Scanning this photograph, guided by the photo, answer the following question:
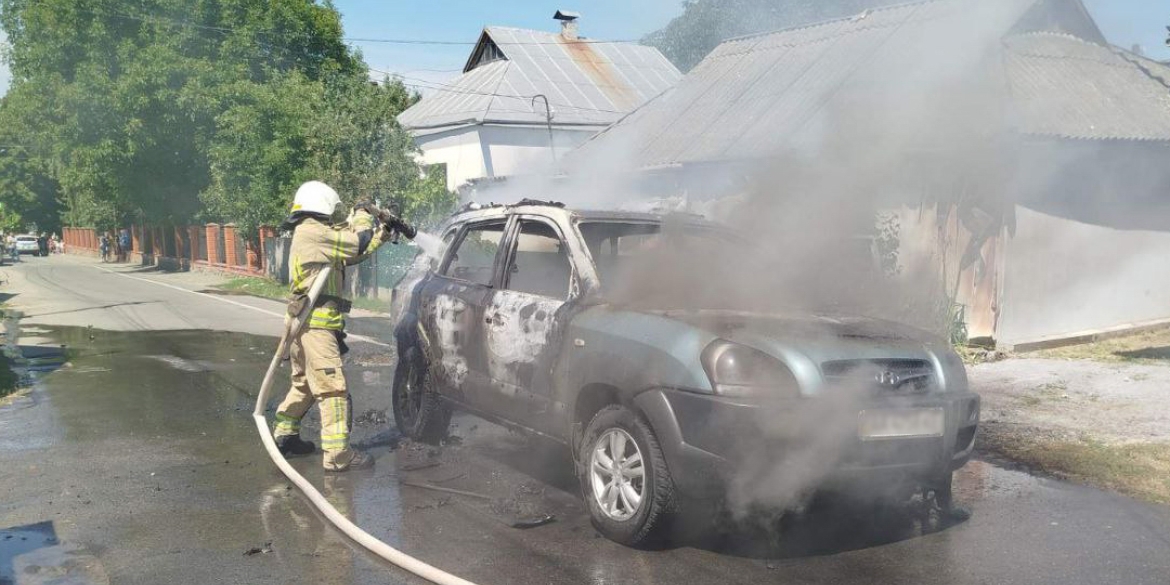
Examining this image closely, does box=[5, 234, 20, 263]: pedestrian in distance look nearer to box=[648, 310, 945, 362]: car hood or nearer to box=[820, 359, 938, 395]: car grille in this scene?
box=[648, 310, 945, 362]: car hood

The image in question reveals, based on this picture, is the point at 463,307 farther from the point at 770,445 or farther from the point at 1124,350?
the point at 1124,350

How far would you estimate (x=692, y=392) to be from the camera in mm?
4277

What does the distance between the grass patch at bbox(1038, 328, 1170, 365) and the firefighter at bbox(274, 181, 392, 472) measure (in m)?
8.60

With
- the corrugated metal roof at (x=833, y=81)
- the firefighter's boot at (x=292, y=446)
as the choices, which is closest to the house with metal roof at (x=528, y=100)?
the corrugated metal roof at (x=833, y=81)

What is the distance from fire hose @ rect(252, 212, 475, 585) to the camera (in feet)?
13.8

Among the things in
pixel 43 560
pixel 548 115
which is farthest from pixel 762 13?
pixel 43 560

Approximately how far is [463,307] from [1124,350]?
9.23m

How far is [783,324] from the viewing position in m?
4.67

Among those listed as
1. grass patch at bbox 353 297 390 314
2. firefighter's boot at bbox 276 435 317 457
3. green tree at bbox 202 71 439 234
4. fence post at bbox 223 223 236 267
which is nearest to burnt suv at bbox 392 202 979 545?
firefighter's boot at bbox 276 435 317 457

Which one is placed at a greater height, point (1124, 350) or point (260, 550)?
point (1124, 350)

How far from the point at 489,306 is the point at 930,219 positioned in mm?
7778

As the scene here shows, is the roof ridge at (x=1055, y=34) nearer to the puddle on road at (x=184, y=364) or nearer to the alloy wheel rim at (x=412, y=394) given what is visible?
the alloy wheel rim at (x=412, y=394)

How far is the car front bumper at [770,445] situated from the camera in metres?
4.19

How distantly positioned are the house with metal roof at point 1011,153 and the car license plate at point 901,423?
4.81 metres
